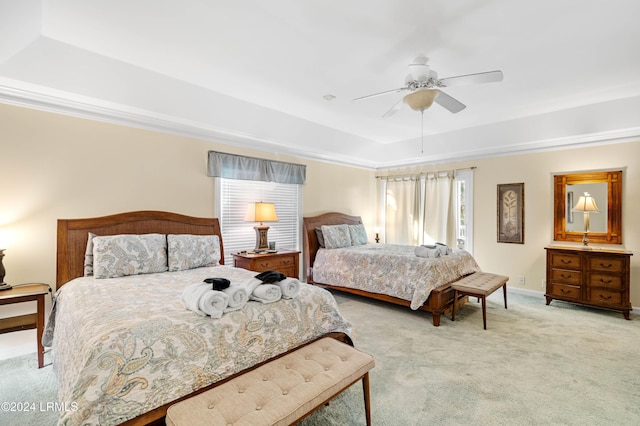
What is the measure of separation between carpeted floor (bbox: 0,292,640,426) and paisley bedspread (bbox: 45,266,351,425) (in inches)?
23.6

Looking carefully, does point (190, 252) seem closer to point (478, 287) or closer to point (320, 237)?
point (320, 237)

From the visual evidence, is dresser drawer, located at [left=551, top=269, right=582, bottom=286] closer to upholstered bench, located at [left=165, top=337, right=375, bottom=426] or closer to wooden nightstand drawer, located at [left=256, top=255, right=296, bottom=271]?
wooden nightstand drawer, located at [left=256, top=255, right=296, bottom=271]

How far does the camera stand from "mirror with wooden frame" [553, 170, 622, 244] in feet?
13.7

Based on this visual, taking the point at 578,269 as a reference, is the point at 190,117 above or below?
above

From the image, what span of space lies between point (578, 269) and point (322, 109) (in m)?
4.05

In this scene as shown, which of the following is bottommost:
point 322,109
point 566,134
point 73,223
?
point 73,223

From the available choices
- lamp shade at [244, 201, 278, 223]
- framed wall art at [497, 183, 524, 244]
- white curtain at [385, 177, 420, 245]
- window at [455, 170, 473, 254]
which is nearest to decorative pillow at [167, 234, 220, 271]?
lamp shade at [244, 201, 278, 223]

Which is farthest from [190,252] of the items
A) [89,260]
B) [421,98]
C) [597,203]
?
[597,203]

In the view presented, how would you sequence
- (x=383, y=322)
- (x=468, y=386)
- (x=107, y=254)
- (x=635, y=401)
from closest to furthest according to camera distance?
(x=635, y=401)
(x=468, y=386)
(x=107, y=254)
(x=383, y=322)

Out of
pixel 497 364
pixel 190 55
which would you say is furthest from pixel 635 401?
pixel 190 55

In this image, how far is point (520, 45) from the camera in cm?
256

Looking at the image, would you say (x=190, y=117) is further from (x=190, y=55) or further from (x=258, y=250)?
(x=258, y=250)

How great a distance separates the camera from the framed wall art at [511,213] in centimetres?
492

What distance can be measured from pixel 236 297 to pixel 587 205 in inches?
193
